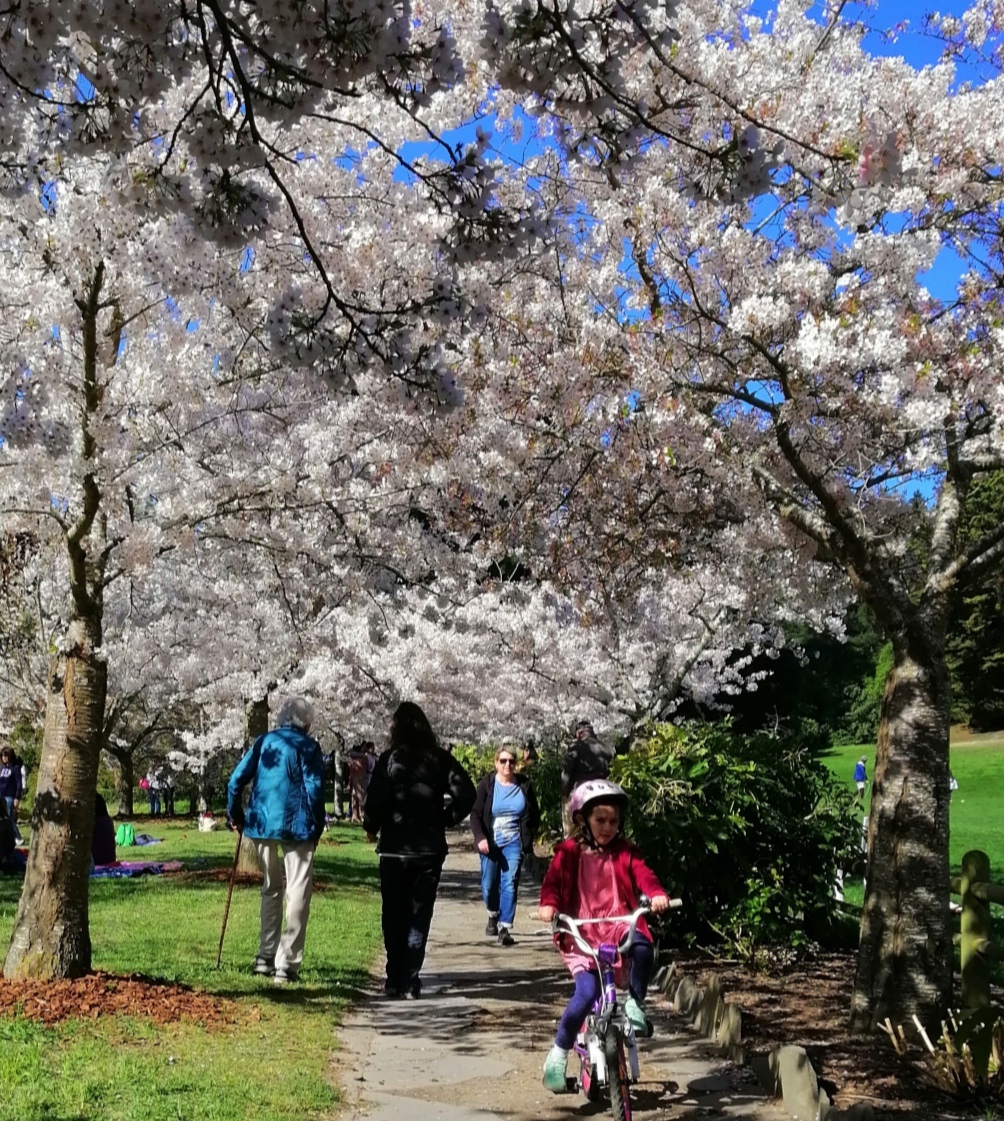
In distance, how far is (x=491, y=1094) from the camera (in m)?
5.16

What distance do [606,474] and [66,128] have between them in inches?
229

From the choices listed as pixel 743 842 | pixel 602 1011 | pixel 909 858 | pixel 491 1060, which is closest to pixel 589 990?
pixel 602 1011

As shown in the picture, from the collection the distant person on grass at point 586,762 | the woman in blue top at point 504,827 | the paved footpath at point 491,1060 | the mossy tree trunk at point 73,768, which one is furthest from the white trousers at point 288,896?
the distant person on grass at point 586,762

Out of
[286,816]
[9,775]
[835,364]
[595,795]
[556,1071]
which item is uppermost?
[835,364]

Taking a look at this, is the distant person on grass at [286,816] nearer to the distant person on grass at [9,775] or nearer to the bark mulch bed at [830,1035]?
the bark mulch bed at [830,1035]

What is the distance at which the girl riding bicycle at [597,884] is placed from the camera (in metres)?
4.95

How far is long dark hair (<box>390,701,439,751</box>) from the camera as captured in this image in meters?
7.57

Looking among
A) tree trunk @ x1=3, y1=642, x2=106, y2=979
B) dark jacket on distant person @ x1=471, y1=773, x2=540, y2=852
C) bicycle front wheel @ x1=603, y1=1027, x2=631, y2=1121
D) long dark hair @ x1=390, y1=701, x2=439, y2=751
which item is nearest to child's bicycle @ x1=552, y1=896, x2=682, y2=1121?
bicycle front wheel @ x1=603, y1=1027, x2=631, y2=1121

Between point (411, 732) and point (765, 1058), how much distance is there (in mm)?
3139

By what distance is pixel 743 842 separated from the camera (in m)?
8.63

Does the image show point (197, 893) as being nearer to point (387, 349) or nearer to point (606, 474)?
point (606, 474)

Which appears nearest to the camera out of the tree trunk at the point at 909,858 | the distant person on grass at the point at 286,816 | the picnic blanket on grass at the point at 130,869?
the tree trunk at the point at 909,858

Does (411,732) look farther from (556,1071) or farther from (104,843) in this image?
(104,843)

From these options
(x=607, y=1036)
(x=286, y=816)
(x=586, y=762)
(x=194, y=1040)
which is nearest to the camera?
(x=607, y=1036)
